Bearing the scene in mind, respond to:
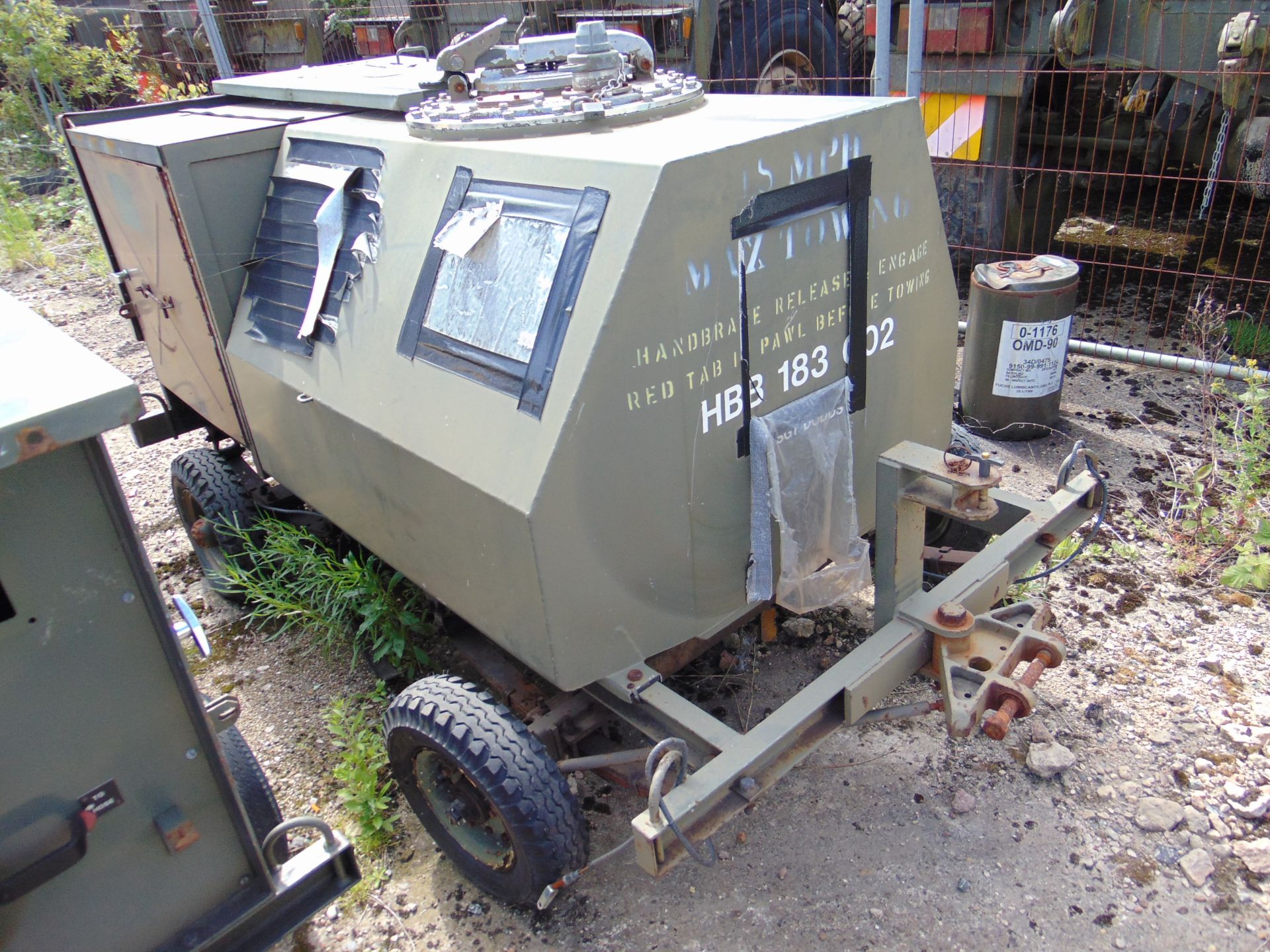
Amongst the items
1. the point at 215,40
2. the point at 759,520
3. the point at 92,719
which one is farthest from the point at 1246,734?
the point at 215,40

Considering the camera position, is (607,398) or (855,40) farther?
(855,40)

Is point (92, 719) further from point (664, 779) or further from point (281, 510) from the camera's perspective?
point (281, 510)

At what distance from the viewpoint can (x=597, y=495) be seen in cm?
220

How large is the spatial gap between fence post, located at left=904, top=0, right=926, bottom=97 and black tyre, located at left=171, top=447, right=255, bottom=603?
373 centimetres

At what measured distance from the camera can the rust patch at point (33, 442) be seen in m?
1.47

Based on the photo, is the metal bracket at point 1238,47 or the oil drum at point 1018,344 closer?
the metal bracket at point 1238,47

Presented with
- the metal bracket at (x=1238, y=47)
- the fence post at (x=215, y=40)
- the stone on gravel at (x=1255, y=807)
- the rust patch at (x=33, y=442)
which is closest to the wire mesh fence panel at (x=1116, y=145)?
the metal bracket at (x=1238, y=47)

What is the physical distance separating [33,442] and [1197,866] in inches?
110

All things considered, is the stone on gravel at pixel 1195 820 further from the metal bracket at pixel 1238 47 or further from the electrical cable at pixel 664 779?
the metal bracket at pixel 1238 47

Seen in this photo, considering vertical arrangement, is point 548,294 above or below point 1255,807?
above

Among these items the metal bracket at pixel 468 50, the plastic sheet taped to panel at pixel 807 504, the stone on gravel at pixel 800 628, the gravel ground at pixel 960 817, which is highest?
the metal bracket at pixel 468 50

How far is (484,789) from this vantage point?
2.31 m

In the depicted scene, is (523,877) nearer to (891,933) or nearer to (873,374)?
(891,933)

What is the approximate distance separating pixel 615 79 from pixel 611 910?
231 cm
